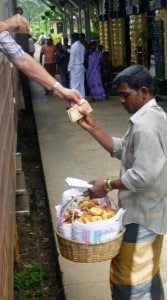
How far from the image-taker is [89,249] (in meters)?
2.68

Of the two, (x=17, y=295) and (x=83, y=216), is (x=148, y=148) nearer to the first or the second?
(x=83, y=216)

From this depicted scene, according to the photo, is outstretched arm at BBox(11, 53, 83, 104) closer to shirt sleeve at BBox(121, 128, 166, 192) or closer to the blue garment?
shirt sleeve at BBox(121, 128, 166, 192)

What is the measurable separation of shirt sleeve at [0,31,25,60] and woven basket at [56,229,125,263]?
0.88 metres

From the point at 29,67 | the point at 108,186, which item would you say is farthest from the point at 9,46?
the point at 108,186

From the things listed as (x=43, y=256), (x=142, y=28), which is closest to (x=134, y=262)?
(x=43, y=256)

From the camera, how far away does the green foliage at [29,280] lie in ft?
14.5

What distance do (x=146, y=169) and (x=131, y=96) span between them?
36 cm

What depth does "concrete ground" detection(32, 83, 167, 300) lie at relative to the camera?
13.0 ft

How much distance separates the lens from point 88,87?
13.9 metres

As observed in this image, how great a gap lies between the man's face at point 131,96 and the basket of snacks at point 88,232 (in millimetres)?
508

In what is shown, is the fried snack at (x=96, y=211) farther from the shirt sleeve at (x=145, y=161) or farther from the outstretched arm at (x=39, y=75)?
the outstretched arm at (x=39, y=75)

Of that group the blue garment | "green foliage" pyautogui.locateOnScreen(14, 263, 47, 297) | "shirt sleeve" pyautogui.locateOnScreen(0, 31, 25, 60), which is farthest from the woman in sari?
"shirt sleeve" pyautogui.locateOnScreen(0, 31, 25, 60)

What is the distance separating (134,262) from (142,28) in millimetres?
10497

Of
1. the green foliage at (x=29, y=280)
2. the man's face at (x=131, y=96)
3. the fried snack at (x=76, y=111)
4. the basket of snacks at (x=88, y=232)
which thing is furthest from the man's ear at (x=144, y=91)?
the green foliage at (x=29, y=280)
